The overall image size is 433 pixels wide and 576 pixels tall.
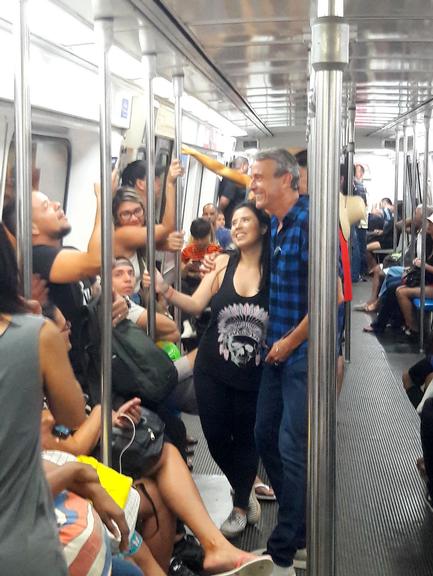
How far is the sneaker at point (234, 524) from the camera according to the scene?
11.7 ft

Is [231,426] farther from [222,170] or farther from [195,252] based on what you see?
[195,252]

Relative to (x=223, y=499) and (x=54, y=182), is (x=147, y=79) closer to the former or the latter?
(x=54, y=182)

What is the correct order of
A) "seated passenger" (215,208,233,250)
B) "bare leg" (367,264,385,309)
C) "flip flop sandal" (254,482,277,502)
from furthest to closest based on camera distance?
"bare leg" (367,264,385,309) < "seated passenger" (215,208,233,250) < "flip flop sandal" (254,482,277,502)

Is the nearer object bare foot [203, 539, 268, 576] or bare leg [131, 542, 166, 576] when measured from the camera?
bare leg [131, 542, 166, 576]

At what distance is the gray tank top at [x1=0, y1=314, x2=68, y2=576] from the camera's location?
59.4 inches

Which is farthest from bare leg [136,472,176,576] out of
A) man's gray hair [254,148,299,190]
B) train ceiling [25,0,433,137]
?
train ceiling [25,0,433,137]

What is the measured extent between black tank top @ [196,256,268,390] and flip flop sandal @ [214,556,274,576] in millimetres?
845

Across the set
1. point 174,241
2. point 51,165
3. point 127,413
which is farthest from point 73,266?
point 51,165

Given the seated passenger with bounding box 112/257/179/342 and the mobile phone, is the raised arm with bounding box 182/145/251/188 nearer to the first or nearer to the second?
the seated passenger with bounding box 112/257/179/342

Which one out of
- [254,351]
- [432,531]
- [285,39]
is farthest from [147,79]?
[432,531]

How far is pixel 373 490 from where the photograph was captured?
4.13 meters

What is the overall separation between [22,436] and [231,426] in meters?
2.10

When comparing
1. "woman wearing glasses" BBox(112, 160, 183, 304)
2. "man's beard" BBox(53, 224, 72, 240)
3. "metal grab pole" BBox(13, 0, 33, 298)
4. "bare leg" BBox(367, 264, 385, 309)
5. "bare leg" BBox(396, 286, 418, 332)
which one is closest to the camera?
"metal grab pole" BBox(13, 0, 33, 298)

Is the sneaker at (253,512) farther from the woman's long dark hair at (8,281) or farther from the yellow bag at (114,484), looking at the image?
the woman's long dark hair at (8,281)
